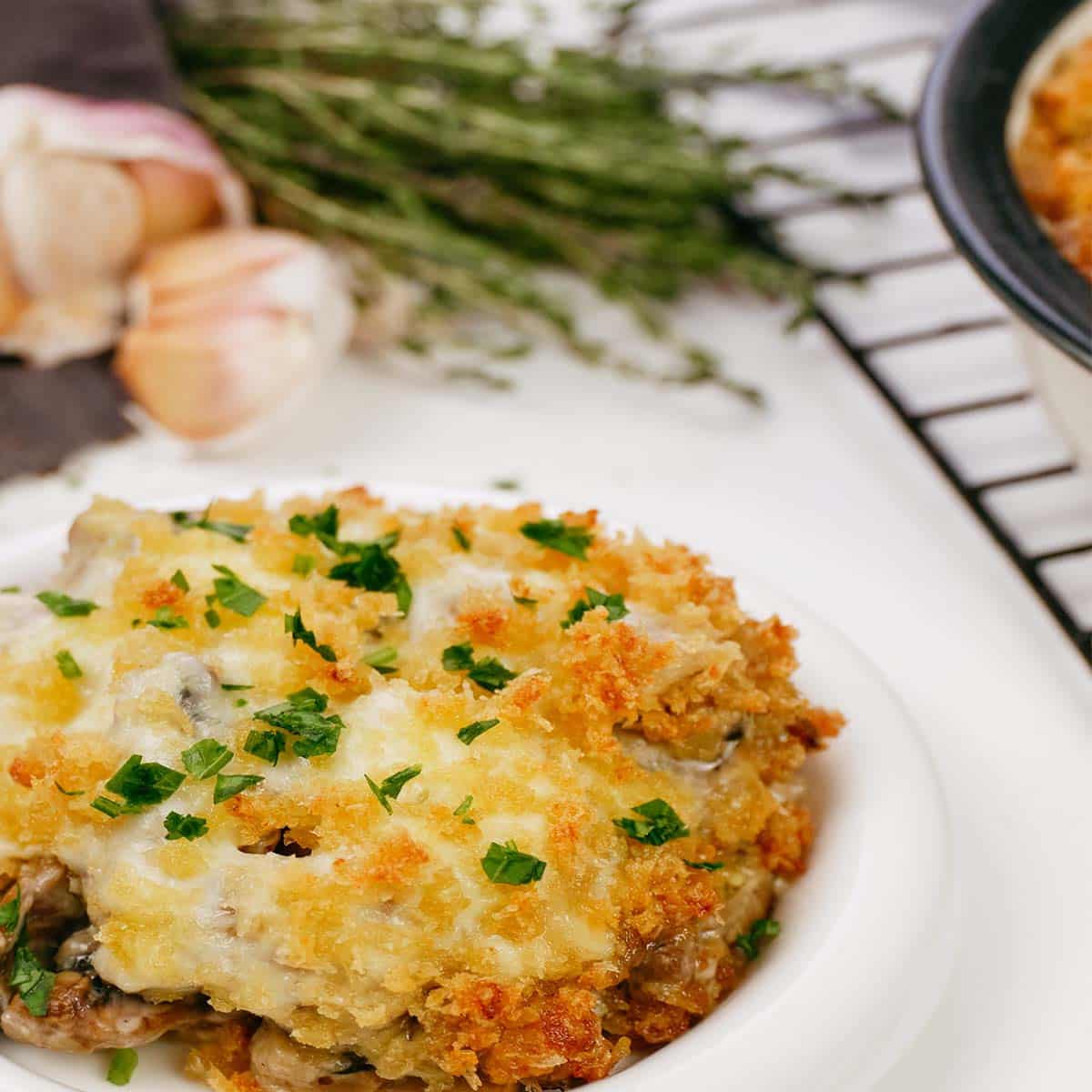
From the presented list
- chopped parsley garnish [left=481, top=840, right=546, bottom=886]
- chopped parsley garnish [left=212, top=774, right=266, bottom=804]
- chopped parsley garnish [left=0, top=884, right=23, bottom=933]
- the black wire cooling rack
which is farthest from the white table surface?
chopped parsley garnish [left=0, top=884, right=23, bottom=933]

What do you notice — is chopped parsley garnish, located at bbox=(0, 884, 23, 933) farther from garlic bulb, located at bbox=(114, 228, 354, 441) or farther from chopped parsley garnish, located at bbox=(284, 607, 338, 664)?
garlic bulb, located at bbox=(114, 228, 354, 441)

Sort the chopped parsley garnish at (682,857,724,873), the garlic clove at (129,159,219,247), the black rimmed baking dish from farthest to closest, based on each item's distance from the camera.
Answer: the garlic clove at (129,159,219,247)
the black rimmed baking dish
the chopped parsley garnish at (682,857,724,873)

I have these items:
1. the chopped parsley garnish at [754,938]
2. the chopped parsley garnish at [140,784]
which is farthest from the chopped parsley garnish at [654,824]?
the chopped parsley garnish at [140,784]

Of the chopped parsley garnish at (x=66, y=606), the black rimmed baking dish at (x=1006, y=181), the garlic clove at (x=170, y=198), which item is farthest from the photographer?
the garlic clove at (x=170, y=198)

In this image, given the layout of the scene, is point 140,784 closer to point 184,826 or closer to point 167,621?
point 184,826

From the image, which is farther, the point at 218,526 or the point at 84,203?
the point at 84,203

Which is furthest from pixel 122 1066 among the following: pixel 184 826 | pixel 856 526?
pixel 856 526

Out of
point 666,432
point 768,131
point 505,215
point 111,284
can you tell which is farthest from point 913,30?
point 111,284

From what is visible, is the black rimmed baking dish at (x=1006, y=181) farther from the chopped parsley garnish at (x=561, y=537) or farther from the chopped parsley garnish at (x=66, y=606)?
the chopped parsley garnish at (x=66, y=606)
